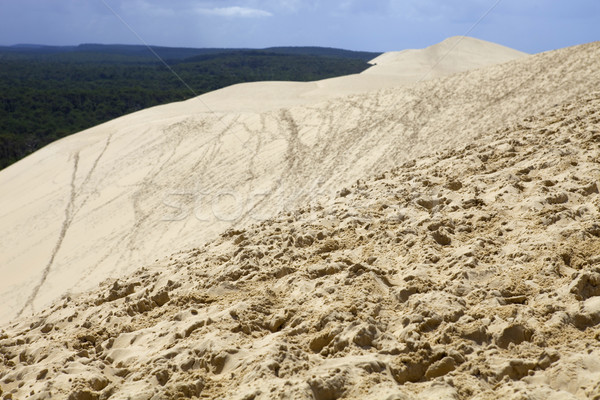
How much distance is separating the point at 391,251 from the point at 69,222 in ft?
32.8

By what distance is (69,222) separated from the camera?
12.7m

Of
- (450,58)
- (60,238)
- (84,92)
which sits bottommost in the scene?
(60,238)

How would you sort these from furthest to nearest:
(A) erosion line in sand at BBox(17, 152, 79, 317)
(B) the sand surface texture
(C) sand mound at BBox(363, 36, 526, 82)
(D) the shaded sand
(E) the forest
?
(E) the forest < (C) sand mound at BBox(363, 36, 526, 82) < (B) the sand surface texture < (A) erosion line in sand at BBox(17, 152, 79, 317) < (D) the shaded sand

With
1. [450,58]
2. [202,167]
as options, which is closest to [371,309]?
[202,167]

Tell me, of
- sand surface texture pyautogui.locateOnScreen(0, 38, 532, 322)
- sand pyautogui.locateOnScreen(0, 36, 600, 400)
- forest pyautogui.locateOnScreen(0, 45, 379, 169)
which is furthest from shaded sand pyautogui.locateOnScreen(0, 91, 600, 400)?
forest pyautogui.locateOnScreen(0, 45, 379, 169)

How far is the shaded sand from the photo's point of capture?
10.1 feet

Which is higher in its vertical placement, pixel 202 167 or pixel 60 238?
pixel 202 167

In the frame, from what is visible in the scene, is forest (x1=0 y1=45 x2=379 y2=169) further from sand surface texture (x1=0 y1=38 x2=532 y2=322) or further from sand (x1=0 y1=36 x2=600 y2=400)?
sand (x1=0 y1=36 x2=600 y2=400)

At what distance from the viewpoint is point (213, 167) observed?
13758 mm

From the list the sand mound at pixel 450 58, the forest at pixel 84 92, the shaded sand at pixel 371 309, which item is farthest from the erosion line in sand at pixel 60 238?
the sand mound at pixel 450 58

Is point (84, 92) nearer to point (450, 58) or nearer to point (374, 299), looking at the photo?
point (450, 58)

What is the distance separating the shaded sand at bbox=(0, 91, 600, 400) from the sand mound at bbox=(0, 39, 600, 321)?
4971 mm

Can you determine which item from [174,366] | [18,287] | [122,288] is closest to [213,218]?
[18,287]

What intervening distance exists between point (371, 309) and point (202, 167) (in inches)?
417
